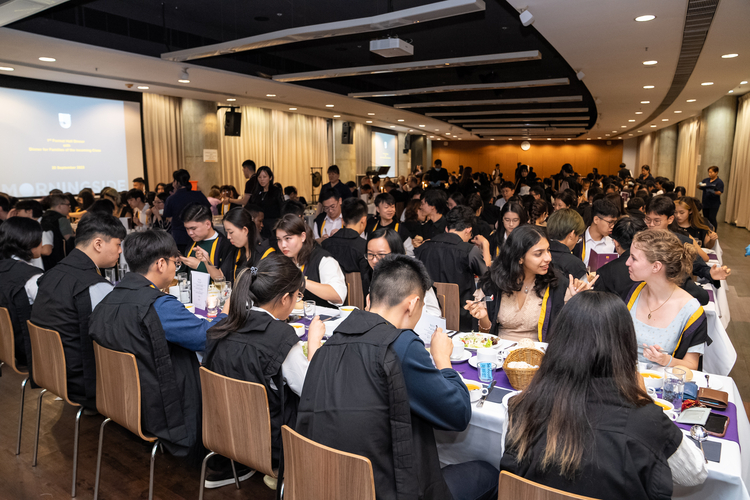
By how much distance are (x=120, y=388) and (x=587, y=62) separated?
24.9 feet

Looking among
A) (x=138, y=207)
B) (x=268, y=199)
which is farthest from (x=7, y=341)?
(x=138, y=207)

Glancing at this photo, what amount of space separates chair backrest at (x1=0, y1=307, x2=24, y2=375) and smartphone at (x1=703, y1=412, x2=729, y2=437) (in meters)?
3.67

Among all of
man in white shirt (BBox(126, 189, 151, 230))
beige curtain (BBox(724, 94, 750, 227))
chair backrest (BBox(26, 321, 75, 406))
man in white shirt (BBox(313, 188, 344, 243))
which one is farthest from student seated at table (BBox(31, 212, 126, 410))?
beige curtain (BBox(724, 94, 750, 227))

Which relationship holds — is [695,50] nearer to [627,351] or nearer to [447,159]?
[627,351]

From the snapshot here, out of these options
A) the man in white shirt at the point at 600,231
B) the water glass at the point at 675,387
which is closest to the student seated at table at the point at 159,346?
the water glass at the point at 675,387

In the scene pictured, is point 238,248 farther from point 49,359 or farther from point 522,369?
point 522,369

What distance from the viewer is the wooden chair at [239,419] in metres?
2.13

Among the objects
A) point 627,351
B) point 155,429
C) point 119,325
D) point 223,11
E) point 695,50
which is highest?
point 223,11

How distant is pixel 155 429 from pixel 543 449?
1.96 metres

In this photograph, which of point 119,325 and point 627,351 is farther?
point 119,325

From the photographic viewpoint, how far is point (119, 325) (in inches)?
102

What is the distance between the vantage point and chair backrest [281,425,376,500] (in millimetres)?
1610

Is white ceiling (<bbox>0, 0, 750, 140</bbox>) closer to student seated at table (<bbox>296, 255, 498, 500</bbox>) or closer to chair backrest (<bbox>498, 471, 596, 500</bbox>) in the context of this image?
student seated at table (<bbox>296, 255, 498, 500</bbox>)

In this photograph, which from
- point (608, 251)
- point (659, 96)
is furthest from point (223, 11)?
point (659, 96)
